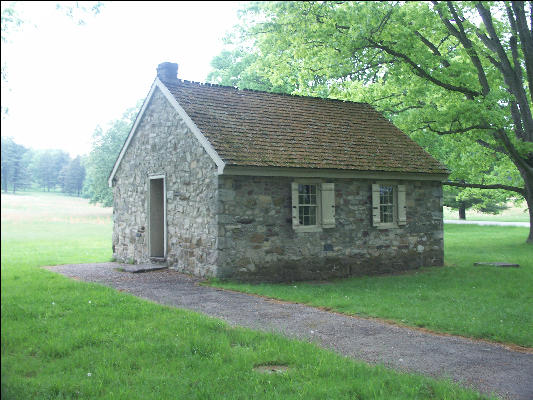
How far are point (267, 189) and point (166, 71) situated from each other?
5040mm

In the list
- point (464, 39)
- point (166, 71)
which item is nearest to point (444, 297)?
point (464, 39)

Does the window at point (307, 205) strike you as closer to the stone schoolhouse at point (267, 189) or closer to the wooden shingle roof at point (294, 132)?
the stone schoolhouse at point (267, 189)

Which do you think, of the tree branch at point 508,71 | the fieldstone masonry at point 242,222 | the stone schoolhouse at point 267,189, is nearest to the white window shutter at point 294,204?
the stone schoolhouse at point 267,189

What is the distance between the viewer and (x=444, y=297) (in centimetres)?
1075

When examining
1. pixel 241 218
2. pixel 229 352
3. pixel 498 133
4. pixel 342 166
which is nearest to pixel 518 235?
pixel 498 133

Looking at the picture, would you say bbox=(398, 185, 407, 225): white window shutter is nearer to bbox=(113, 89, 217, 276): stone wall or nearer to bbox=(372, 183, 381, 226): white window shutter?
bbox=(372, 183, 381, 226): white window shutter

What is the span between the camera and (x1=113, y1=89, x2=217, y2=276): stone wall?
1311 centimetres

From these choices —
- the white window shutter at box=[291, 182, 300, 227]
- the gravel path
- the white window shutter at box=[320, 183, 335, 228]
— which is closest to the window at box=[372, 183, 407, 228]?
the white window shutter at box=[320, 183, 335, 228]

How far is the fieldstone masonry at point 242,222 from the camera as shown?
1282cm

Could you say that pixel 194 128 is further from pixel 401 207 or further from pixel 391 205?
pixel 401 207

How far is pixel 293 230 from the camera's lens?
13.6m

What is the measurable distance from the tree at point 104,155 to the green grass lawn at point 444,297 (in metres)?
32.8

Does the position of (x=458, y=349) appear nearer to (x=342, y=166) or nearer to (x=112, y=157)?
(x=342, y=166)

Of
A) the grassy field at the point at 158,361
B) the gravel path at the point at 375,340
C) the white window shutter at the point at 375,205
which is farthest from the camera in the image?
the white window shutter at the point at 375,205
